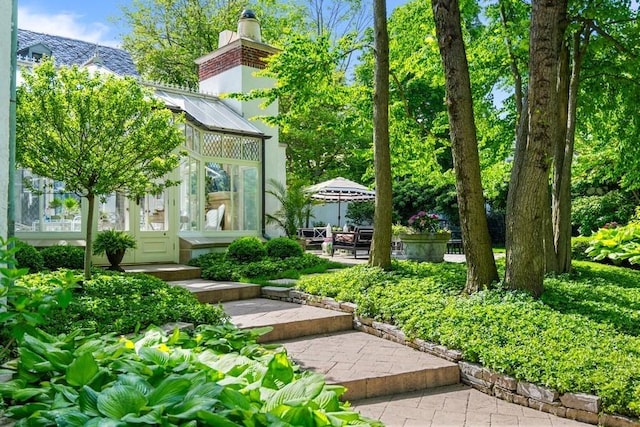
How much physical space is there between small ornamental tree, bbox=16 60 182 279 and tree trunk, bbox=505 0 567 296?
4649 millimetres

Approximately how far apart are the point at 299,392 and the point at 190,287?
278 inches

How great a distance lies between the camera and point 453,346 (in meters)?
5.26

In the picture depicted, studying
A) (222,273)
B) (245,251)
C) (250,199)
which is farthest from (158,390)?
(250,199)

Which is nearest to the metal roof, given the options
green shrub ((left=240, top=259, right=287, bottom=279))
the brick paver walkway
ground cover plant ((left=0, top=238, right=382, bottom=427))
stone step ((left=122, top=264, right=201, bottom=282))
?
stone step ((left=122, top=264, right=201, bottom=282))

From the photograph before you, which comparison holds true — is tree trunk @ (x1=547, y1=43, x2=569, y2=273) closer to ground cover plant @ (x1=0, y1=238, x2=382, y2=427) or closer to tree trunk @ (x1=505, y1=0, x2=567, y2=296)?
tree trunk @ (x1=505, y1=0, x2=567, y2=296)

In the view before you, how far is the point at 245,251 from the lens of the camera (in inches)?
431

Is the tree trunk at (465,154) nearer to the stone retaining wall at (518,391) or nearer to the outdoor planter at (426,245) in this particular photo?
the stone retaining wall at (518,391)

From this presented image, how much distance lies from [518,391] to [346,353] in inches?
70.4

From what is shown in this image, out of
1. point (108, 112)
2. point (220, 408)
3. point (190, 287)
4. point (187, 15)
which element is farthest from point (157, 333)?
point (187, 15)

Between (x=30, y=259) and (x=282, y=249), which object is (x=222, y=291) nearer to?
(x=30, y=259)

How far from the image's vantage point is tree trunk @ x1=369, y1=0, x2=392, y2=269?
8320 millimetres

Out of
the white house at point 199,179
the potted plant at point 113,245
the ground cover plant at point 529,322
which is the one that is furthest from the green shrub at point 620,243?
the potted plant at point 113,245

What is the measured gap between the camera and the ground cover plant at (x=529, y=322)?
13.9ft

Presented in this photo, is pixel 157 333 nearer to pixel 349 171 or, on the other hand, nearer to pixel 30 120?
pixel 30 120
